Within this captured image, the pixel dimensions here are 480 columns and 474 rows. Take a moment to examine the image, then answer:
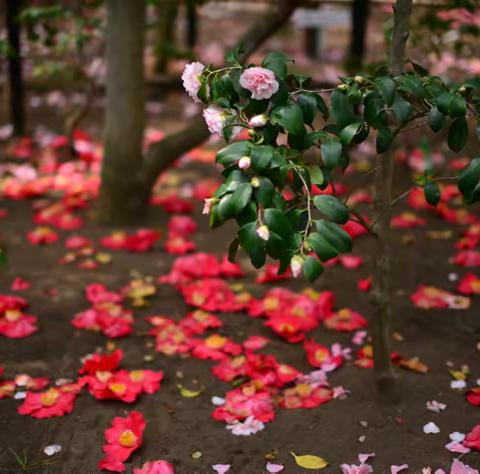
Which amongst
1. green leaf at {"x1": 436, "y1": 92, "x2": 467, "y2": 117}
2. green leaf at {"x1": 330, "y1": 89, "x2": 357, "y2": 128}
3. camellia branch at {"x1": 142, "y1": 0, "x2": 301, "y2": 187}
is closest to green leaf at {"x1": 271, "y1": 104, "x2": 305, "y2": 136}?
green leaf at {"x1": 330, "y1": 89, "x2": 357, "y2": 128}

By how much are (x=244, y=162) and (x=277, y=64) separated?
1.08ft

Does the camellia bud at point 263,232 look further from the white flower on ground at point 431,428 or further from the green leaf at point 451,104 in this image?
the white flower on ground at point 431,428

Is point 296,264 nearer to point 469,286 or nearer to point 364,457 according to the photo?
point 364,457

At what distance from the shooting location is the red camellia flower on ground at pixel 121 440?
212 cm

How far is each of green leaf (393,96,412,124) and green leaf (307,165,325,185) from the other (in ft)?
0.79

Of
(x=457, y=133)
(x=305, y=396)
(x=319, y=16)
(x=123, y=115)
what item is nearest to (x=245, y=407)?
(x=305, y=396)

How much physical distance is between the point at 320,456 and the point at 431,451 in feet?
1.06

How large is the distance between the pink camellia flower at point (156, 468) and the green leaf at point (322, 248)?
81 cm

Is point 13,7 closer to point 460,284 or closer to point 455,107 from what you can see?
point 460,284

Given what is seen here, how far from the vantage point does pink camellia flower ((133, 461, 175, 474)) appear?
207cm

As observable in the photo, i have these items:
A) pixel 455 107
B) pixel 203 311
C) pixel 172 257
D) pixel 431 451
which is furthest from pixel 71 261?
pixel 455 107

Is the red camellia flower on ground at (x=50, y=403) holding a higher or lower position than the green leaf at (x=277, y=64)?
lower

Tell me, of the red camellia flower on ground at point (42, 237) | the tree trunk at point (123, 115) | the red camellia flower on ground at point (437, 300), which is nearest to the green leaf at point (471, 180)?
the red camellia flower on ground at point (437, 300)

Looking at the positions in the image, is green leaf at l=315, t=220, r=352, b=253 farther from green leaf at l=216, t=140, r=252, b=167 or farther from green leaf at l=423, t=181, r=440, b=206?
green leaf at l=423, t=181, r=440, b=206
